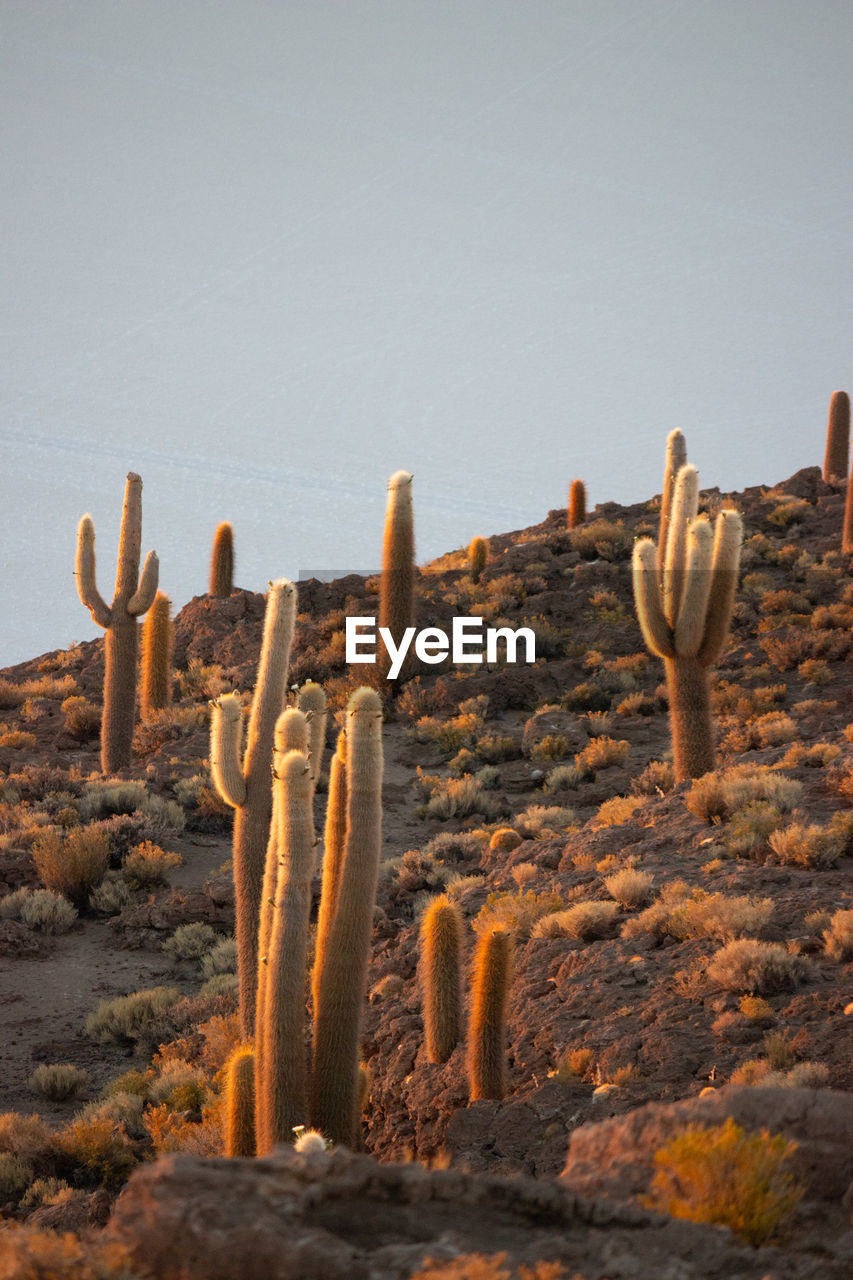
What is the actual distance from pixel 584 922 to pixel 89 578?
46.2ft

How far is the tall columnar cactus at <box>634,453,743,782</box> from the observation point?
14922 millimetres

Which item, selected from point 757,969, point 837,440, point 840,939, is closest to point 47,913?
point 757,969

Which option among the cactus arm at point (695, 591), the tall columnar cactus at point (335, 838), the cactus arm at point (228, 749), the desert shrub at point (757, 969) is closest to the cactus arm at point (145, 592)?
the cactus arm at point (695, 591)

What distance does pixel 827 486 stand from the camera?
115 feet

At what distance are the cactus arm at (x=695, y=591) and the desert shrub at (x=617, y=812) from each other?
2.08 meters

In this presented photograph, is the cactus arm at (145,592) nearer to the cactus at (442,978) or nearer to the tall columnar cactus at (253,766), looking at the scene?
the tall columnar cactus at (253,766)

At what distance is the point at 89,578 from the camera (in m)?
21.7

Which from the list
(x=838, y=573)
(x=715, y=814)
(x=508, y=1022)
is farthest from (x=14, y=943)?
(x=838, y=573)

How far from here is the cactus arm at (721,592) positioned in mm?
15039

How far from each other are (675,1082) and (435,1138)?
5.92ft

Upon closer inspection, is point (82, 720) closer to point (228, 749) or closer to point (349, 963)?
point (228, 749)

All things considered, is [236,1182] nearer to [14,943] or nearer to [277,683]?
[277,683]

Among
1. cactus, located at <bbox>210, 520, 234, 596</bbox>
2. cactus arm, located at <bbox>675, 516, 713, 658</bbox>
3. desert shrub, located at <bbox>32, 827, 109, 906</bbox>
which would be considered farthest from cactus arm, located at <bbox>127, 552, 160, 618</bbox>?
cactus arm, located at <bbox>675, 516, 713, 658</bbox>

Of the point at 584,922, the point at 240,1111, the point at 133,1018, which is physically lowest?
the point at 133,1018
